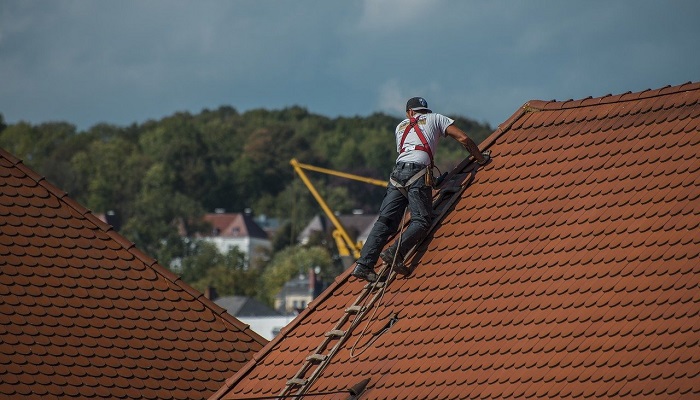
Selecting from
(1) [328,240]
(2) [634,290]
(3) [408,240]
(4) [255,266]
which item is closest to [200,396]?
(3) [408,240]

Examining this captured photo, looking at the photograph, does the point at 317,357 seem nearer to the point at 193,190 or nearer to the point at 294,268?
the point at 294,268

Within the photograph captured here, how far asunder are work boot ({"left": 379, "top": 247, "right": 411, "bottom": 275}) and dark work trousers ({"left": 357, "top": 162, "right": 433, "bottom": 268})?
4cm

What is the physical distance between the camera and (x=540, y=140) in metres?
17.0

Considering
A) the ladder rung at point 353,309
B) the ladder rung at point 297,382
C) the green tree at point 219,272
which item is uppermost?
the green tree at point 219,272

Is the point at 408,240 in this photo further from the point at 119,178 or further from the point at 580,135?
the point at 119,178

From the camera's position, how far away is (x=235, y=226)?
185625 mm

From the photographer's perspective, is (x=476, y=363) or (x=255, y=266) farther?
(x=255, y=266)

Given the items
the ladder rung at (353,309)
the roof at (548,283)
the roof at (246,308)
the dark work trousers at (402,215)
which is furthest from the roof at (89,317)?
the roof at (246,308)

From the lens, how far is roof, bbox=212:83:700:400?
13.9 m

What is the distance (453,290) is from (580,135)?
235cm

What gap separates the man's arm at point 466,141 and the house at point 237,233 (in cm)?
16413

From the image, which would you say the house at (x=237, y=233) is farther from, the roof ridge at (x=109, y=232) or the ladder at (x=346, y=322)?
the ladder at (x=346, y=322)

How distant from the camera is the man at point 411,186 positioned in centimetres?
1667

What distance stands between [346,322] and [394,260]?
886mm
